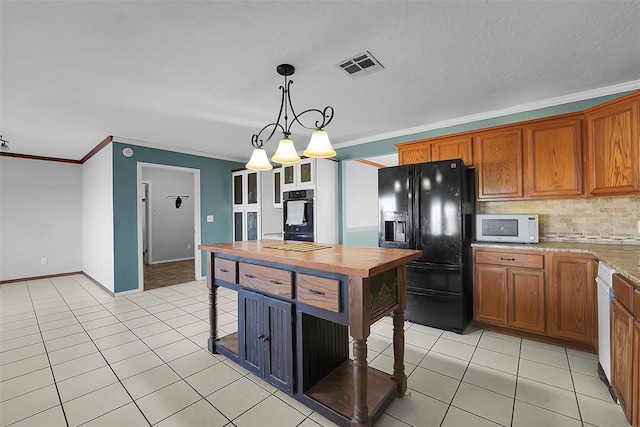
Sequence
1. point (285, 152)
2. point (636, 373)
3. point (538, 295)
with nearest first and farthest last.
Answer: point (636, 373)
point (285, 152)
point (538, 295)

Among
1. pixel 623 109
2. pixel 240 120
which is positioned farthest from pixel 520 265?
pixel 240 120

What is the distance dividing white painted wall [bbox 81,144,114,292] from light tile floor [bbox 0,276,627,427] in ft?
4.60

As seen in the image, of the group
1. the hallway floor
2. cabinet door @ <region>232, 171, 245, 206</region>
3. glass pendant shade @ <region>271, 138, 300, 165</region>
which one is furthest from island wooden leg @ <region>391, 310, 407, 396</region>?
the hallway floor

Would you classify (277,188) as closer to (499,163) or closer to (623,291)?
(499,163)

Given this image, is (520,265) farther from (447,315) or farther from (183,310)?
(183,310)

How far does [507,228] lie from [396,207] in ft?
3.74

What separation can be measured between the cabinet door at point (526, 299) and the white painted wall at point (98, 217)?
527 centimetres

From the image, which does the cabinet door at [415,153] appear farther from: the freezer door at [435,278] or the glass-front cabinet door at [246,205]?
the glass-front cabinet door at [246,205]

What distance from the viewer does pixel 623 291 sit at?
1.60 meters

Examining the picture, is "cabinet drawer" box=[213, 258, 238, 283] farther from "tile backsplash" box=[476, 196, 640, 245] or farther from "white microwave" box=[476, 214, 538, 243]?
"tile backsplash" box=[476, 196, 640, 245]

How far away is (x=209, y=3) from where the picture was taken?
5.26ft

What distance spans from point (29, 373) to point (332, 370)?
2382 mm

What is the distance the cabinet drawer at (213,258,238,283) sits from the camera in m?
2.26

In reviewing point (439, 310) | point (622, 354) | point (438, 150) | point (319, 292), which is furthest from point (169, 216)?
point (622, 354)
